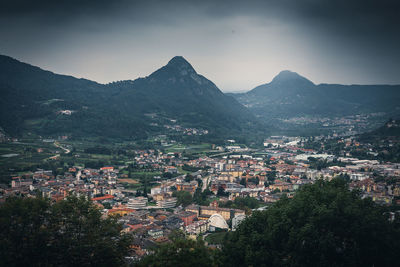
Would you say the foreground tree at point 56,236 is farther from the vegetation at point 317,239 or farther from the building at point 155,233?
the building at point 155,233

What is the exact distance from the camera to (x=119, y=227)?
10180mm

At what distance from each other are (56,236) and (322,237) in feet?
24.8

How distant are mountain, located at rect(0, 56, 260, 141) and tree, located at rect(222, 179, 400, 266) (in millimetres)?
49362

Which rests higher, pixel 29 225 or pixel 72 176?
pixel 29 225

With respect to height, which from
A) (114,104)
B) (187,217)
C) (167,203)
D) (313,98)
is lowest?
(167,203)

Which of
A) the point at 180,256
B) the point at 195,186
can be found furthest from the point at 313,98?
the point at 180,256

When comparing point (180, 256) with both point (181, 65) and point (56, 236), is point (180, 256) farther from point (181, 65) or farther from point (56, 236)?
point (181, 65)

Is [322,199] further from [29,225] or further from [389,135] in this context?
[389,135]

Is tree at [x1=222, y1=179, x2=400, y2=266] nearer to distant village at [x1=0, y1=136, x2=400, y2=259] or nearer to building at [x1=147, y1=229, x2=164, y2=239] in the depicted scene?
distant village at [x1=0, y1=136, x2=400, y2=259]

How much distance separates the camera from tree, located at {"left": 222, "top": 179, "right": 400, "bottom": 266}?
1043 centimetres

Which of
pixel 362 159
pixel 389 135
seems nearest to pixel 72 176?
pixel 362 159

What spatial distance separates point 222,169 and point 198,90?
74428 mm

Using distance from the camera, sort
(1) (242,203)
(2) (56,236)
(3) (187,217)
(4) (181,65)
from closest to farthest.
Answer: (2) (56,236)
(3) (187,217)
(1) (242,203)
(4) (181,65)

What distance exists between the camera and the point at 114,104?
284 ft
